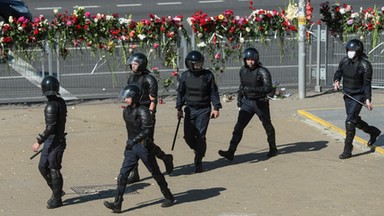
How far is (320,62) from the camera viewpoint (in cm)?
1919

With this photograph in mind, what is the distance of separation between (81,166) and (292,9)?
24.3ft

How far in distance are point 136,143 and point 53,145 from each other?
1.07 metres

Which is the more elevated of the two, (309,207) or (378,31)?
(378,31)

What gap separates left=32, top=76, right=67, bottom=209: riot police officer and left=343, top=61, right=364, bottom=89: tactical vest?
14.9 feet

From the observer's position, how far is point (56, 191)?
35.2ft

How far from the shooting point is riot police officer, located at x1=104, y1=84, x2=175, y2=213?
10.4 metres

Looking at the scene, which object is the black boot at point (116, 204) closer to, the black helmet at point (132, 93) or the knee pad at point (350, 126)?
the black helmet at point (132, 93)

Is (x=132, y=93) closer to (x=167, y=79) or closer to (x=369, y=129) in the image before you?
(x=369, y=129)

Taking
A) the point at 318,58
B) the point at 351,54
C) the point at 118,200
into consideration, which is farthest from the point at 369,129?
the point at 318,58

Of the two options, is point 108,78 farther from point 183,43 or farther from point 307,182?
point 307,182

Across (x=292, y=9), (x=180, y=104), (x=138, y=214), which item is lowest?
(x=138, y=214)

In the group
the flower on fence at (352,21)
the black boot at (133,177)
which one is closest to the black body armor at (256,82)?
the black boot at (133,177)

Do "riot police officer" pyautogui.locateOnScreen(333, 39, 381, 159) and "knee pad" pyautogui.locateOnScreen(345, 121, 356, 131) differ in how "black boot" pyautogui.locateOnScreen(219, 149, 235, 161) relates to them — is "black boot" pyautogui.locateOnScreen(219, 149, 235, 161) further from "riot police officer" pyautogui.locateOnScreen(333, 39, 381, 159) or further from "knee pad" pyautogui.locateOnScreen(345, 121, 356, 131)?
"knee pad" pyautogui.locateOnScreen(345, 121, 356, 131)

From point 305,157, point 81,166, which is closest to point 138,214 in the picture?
point 81,166
